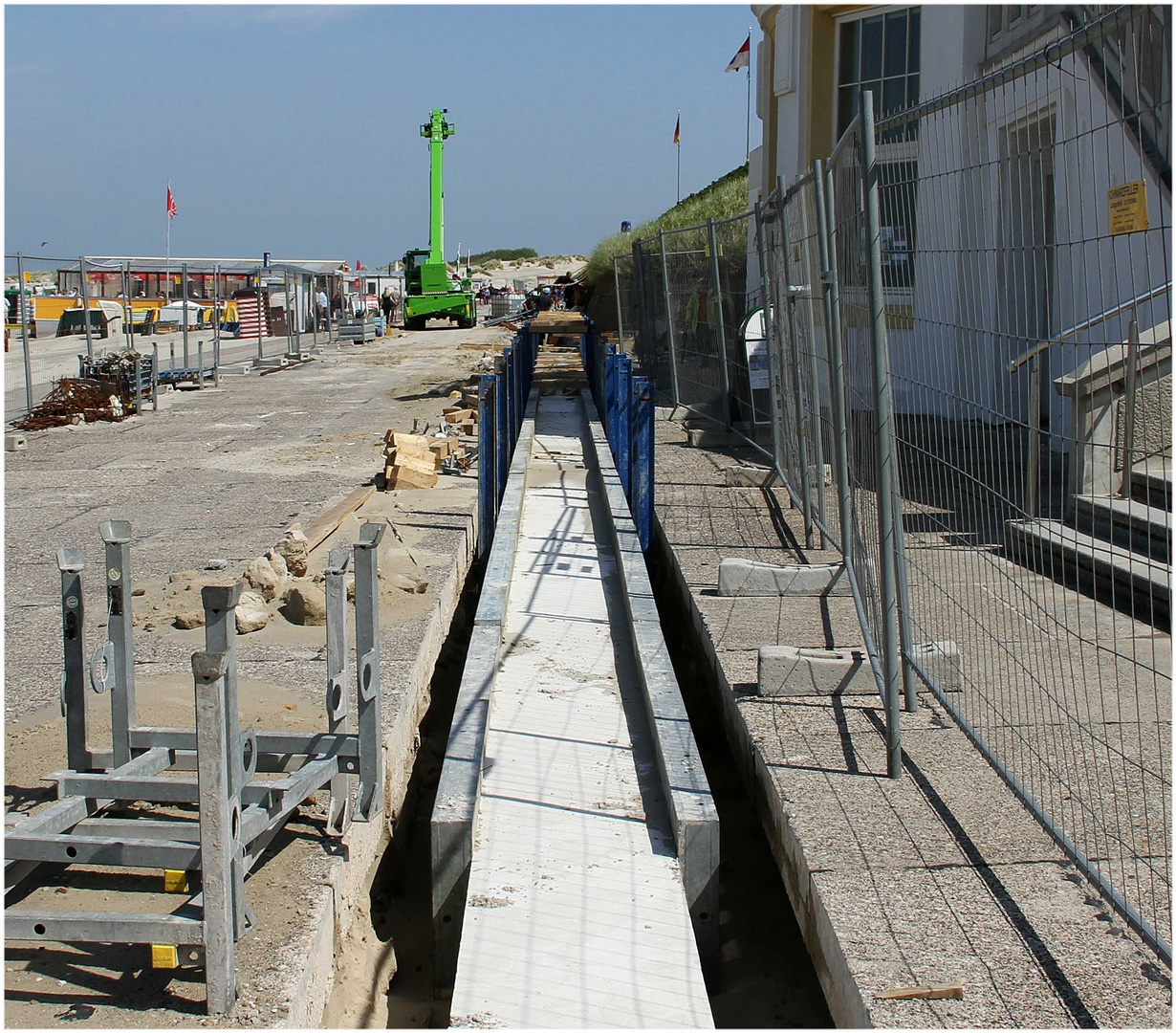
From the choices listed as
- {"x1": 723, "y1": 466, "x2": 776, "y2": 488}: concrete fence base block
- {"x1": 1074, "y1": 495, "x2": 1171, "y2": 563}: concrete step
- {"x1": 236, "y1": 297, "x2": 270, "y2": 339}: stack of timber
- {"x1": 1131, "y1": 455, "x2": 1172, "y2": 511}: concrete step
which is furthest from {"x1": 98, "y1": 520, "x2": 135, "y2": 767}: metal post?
{"x1": 236, "y1": 297, "x2": 270, "y2": 339}: stack of timber

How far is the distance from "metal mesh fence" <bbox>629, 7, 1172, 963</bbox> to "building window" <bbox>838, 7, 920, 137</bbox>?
9510mm

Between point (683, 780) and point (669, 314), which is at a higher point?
point (669, 314)

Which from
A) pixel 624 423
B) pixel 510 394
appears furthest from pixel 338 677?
pixel 510 394

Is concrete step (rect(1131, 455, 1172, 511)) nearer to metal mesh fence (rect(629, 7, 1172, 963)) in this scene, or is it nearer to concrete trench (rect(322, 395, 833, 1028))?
metal mesh fence (rect(629, 7, 1172, 963))

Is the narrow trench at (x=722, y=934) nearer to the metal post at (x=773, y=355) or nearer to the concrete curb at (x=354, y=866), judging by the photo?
the concrete curb at (x=354, y=866)

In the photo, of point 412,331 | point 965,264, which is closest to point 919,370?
point 965,264

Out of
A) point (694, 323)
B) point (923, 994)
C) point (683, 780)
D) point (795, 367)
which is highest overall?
point (694, 323)

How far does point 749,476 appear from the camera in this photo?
9984mm

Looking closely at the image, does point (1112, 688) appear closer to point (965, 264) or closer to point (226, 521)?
point (965, 264)

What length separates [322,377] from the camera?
25.8 m

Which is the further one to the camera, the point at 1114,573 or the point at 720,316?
the point at 720,316

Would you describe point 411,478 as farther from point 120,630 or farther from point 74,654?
point 74,654

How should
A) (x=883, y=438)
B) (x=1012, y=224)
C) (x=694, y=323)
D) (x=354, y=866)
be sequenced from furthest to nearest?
(x=694, y=323) < (x=883, y=438) < (x=354, y=866) < (x=1012, y=224)

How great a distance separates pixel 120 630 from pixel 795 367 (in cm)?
516
